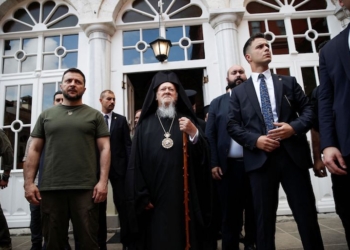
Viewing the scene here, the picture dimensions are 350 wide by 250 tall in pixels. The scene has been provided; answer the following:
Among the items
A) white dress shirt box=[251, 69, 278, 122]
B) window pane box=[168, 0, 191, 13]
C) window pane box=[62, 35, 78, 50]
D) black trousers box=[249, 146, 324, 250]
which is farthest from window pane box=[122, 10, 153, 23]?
black trousers box=[249, 146, 324, 250]

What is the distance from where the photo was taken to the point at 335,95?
6.23 feet

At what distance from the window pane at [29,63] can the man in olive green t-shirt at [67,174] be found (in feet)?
13.4

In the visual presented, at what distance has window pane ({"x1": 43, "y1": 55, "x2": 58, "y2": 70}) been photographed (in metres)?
6.18

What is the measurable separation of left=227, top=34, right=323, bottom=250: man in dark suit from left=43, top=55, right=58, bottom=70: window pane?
501cm

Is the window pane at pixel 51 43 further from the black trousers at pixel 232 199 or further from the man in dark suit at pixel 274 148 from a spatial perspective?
the man in dark suit at pixel 274 148

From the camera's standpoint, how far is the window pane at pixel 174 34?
609 cm

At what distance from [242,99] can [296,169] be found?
2.47 ft

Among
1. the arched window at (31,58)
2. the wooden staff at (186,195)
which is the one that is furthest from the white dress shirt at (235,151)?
the arched window at (31,58)

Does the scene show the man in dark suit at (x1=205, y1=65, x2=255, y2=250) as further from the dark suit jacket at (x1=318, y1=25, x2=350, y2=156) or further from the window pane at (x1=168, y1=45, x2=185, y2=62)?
the window pane at (x1=168, y1=45, x2=185, y2=62)

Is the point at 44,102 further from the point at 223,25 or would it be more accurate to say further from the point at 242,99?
the point at 242,99

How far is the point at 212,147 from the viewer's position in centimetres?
327

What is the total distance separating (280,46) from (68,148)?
511 cm

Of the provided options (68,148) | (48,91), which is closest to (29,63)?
(48,91)

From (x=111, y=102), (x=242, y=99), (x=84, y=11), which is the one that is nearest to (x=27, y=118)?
(x=84, y=11)
